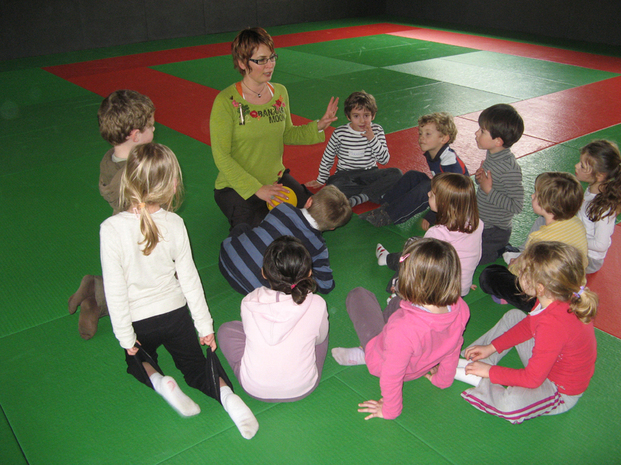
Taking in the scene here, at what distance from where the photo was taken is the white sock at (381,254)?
4215 mm

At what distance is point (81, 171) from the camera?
588 cm

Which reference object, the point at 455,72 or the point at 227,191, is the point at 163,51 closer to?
the point at 455,72

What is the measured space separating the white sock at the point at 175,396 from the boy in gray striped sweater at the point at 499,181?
8.97 feet

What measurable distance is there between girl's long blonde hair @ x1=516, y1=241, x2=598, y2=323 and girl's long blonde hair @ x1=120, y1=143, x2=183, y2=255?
78.1 inches

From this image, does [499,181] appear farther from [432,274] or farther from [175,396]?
[175,396]

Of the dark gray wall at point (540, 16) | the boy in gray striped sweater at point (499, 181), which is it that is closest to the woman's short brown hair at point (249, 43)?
the boy in gray striped sweater at point (499, 181)

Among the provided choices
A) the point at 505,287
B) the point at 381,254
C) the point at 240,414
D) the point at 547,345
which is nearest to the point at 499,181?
the point at 505,287

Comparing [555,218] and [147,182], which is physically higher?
[147,182]

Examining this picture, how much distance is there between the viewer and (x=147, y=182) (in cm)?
253

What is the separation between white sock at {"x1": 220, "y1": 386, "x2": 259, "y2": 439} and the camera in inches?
104

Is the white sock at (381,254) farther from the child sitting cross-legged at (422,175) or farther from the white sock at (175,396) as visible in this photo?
the white sock at (175,396)

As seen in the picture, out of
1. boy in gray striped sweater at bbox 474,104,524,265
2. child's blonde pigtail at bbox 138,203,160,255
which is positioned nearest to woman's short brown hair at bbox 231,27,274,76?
boy in gray striped sweater at bbox 474,104,524,265

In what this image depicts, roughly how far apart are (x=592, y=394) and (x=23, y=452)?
10.7 ft

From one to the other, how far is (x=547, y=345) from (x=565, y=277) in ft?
1.20
